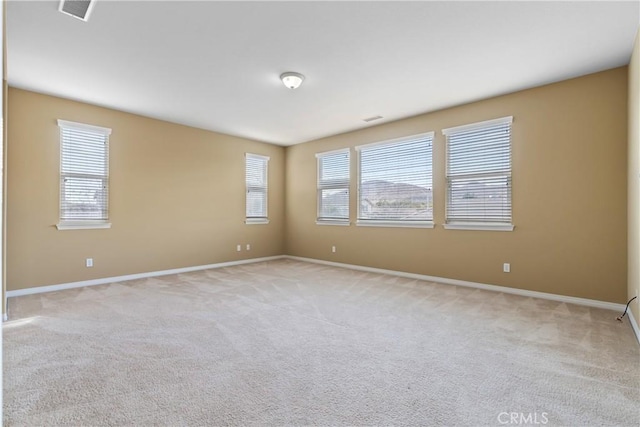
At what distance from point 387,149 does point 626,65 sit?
316 centimetres

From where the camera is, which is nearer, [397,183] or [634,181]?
[634,181]

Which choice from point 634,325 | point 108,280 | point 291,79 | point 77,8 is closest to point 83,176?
point 108,280

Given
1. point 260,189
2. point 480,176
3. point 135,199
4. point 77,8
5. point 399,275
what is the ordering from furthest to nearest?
point 260,189, point 399,275, point 135,199, point 480,176, point 77,8

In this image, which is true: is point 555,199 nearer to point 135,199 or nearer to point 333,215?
point 333,215

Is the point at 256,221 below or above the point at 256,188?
below

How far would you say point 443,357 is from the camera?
254cm

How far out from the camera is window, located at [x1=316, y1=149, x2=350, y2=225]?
21.4 feet

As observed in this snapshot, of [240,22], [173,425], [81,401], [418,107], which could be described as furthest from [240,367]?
[418,107]

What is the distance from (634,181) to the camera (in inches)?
123

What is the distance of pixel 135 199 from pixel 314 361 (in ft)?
14.0

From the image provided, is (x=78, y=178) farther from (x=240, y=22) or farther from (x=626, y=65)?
(x=626, y=65)

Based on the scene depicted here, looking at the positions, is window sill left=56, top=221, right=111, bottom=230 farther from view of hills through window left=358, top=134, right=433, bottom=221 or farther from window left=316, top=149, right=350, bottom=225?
view of hills through window left=358, top=134, right=433, bottom=221

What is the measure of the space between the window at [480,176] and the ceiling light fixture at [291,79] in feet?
8.15

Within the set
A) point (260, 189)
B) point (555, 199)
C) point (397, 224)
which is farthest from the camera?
point (260, 189)
